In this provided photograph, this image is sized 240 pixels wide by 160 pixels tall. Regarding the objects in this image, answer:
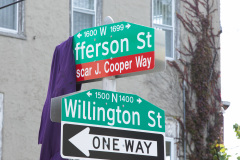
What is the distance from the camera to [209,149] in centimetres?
1622

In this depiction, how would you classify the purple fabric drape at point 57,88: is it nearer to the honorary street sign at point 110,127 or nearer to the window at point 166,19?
the honorary street sign at point 110,127

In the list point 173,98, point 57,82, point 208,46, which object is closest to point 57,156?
point 57,82

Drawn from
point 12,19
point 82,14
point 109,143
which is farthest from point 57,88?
point 82,14

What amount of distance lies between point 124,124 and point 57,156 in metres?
1.93

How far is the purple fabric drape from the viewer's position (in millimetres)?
7359

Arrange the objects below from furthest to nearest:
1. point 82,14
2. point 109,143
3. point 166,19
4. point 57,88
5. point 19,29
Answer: point 166,19 < point 82,14 < point 19,29 < point 57,88 < point 109,143

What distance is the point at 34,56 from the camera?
12.9 m

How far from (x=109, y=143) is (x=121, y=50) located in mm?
1015

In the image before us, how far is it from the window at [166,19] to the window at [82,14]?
75.7 inches

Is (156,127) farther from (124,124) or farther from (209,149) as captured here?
(209,149)

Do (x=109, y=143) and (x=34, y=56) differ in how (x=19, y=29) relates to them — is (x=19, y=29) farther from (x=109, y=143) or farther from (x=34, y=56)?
(x=109, y=143)

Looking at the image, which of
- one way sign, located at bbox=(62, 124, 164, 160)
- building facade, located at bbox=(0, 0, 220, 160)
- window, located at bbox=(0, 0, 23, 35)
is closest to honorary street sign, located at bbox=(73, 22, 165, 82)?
one way sign, located at bbox=(62, 124, 164, 160)

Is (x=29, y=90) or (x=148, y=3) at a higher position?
(x=148, y=3)

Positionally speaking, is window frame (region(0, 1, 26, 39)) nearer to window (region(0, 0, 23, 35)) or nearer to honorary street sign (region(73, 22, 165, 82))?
window (region(0, 0, 23, 35))
